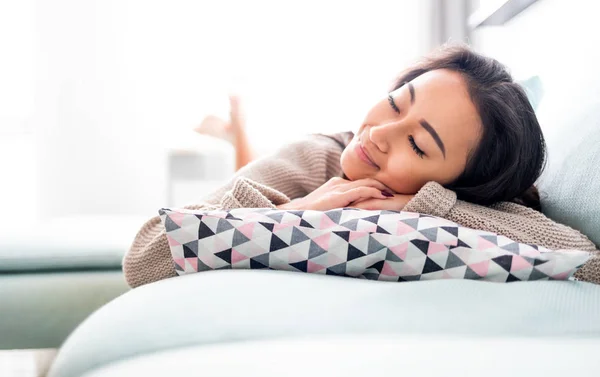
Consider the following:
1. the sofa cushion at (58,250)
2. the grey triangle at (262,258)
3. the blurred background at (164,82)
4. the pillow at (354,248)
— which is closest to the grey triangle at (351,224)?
the pillow at (354,248)

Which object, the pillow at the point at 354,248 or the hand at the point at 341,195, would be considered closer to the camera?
the pillow at the point at 354,248

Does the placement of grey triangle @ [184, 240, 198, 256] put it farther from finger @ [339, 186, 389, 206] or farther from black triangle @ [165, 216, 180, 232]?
finger @ [339, 186, 389, 206]

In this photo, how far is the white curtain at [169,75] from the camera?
121 inches

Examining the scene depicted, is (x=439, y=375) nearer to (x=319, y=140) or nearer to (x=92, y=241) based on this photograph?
(x=319, y=140)

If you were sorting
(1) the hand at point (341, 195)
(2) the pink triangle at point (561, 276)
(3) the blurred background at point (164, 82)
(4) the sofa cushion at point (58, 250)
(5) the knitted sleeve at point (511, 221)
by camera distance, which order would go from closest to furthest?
1. (2) the pink triangle at point (561, 276)
2. (5) the knitted sleeve at point (511, 221)
3. (1) the hand at point (341, 195)
4. (4) the sofa cushion at point (58, 250)
5. (3) the blurred background at point (164, 82)

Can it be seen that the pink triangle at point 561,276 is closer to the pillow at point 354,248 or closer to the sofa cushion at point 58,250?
the pillow at point 354,248

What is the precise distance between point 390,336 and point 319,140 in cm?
83

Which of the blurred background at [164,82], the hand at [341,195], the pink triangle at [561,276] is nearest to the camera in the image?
the pink triangle at [561,276]

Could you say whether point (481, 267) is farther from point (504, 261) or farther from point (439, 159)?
point (439, 159)

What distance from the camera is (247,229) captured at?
72 cm

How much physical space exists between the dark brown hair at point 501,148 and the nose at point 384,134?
0.13 m

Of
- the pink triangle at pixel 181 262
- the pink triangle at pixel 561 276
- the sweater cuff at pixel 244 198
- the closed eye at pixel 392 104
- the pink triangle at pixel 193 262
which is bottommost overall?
the pink triangle at pixel 181 262

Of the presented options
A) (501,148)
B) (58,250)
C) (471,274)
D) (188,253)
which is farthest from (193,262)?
(58,250)

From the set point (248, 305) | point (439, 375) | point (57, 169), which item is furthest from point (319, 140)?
point (57, 169)
